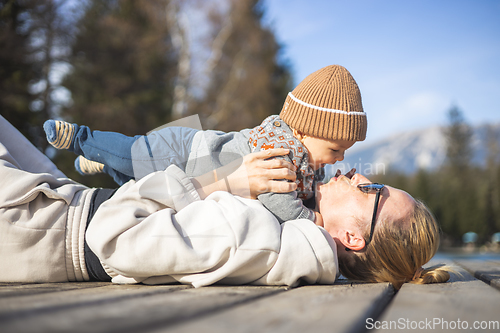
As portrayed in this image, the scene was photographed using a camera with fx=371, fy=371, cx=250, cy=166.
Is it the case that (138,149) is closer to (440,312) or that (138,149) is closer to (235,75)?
(440,312)

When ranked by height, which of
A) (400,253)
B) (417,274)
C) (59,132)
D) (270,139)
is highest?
(59,132)

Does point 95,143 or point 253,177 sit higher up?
point 95,143

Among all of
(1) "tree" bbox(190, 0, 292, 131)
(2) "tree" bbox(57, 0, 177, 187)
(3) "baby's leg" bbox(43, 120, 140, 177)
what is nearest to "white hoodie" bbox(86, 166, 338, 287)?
(3) "baby's leg" bbox(43, 120, 140, 177)

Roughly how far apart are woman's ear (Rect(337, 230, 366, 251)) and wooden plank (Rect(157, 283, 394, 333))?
2.76 ft

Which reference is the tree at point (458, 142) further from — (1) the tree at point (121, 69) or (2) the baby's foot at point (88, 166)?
(2) the baby's foot at point (88, 166)

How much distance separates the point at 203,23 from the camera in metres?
15.0

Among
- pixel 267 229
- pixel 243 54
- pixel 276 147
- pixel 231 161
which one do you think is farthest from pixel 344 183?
pixel 243 54

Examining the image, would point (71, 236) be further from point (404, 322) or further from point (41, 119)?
point (41, 119)

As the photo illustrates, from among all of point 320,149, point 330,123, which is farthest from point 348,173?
point 330,123

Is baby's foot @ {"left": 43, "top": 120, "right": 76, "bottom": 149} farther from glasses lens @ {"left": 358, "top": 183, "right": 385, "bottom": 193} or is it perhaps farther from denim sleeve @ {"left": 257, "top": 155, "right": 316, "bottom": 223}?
glasses lens @ {"left": 358, "top": 183, "right": 385, "bottom": 193}

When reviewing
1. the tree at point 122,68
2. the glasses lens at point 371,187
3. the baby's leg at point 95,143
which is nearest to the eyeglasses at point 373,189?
the glasses lens at point 371,187

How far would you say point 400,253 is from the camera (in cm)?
189

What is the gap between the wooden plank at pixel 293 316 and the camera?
29.2 inches

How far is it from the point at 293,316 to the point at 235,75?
1734cm
